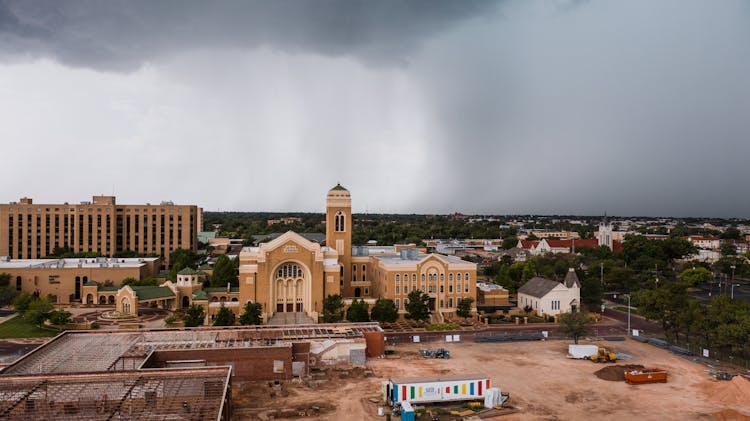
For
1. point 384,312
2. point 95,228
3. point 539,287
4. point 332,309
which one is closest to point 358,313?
point 332,309

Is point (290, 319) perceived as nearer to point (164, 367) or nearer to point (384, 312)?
point (384, 312)

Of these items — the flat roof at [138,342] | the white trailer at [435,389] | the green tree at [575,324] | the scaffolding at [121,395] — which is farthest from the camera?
the green tree at [575,324]

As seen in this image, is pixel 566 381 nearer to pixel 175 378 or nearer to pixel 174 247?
pixel 175 378

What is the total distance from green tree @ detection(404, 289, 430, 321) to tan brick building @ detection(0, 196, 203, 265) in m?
72.8

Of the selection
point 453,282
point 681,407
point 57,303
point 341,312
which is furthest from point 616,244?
point 57,303

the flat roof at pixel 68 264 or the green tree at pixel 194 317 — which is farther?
the flat roof at pixel 68 264

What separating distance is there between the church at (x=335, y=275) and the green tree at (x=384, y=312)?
2.95 metres

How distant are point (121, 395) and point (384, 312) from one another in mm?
38266

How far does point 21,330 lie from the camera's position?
205 feet

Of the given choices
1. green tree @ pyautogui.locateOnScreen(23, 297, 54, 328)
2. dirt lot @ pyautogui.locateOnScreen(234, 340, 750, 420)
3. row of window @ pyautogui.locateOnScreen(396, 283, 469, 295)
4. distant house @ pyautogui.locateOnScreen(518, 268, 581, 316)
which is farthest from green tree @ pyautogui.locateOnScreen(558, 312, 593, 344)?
green tree @ pyautogui.locateOnScreen(23, 297, 54, 328)

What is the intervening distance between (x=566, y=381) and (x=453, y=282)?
95.4 ft

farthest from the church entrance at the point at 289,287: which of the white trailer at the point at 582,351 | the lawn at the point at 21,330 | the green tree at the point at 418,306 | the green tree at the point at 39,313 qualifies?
the white trailer at the point at 582,351

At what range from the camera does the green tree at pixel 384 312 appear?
65.6 m

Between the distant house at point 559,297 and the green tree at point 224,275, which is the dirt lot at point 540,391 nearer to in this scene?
the distant house at point 559,297
